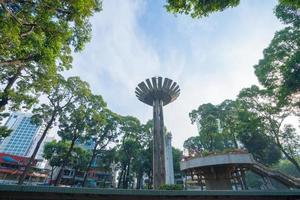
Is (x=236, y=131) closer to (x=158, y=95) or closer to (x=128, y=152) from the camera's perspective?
(x=158, y=95)

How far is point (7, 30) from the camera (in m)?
6.27

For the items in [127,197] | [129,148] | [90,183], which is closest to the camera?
[127,197]

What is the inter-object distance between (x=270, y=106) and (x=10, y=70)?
2643 cm

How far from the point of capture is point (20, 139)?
10838 centimetres

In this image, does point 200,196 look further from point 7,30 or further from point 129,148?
point 129,148

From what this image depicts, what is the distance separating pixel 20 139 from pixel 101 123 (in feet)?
365

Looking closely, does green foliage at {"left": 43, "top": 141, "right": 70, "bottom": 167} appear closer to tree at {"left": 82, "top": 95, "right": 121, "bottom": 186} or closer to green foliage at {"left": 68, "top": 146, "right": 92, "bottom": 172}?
green foliage at {"left": 68, "top": 146, "right": 92, "bottom": 172}

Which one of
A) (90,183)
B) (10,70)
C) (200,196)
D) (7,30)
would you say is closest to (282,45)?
(200,196)

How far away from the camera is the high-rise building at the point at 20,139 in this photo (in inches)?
4122

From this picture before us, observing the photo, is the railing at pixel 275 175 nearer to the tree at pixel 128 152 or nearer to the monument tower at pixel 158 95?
the monument tower at pixel 158 95

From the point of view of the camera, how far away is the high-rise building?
10469 centimetres

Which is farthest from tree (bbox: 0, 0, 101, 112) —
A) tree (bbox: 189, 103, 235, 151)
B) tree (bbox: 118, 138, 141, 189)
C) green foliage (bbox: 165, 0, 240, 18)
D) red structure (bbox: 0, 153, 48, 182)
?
red structure (bbox: 0, 153, 48, 182)

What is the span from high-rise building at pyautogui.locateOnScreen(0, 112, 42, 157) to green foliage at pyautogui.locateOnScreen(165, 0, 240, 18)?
12096cm

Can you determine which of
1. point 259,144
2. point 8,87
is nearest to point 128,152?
point 259,144
